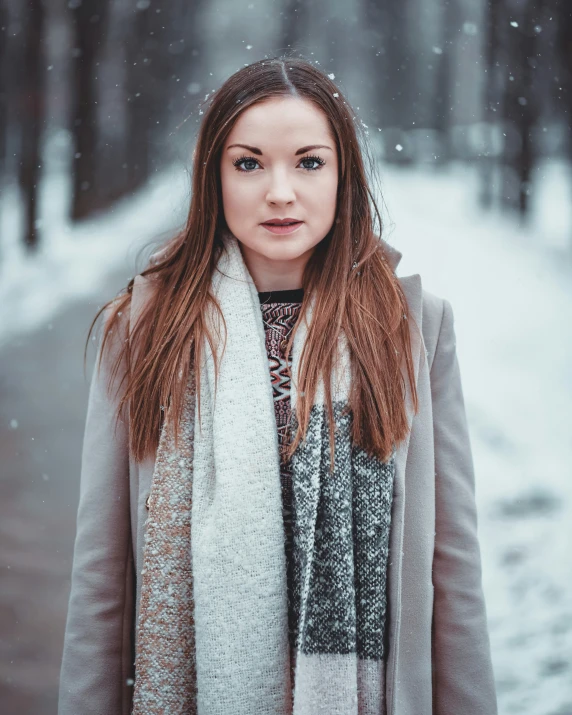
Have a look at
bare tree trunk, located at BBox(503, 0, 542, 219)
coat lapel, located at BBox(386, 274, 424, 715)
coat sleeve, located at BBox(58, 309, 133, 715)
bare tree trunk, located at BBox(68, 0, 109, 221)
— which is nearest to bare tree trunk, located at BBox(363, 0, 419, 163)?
bare tree trunk, located at BBox(503, 0, 542, 219)

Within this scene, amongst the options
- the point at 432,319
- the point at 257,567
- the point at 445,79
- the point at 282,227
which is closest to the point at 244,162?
the point at 282,227

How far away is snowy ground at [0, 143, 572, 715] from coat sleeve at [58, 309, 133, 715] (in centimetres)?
90

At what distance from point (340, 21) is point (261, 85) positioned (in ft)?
3.09

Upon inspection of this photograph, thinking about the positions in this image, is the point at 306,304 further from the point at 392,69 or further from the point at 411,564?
the point at 392,69

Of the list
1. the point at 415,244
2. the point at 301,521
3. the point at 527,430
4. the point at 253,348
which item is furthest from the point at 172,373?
the point at 527,430

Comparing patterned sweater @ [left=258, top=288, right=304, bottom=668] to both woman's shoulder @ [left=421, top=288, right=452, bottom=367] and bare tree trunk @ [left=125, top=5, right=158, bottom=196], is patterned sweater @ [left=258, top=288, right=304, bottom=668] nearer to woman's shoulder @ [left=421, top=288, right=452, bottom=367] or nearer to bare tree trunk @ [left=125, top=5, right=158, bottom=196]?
woman's shoulder @ [left=421, top=288, right=452, bottom=367]

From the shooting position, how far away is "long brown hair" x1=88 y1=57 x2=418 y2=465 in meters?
1.04

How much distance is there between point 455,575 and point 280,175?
2.31 ft

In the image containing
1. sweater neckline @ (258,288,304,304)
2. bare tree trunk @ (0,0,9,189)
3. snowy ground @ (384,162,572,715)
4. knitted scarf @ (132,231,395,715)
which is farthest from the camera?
snowy ground @ (384,162,572,715)

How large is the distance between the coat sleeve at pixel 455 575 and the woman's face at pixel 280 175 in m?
0.32

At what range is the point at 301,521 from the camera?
986mm

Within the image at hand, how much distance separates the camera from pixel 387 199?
199 cm

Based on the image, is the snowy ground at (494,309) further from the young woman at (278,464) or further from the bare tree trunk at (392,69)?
the young woman at (278,464)

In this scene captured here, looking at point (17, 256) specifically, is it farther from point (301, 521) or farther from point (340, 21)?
point (301, 521)
